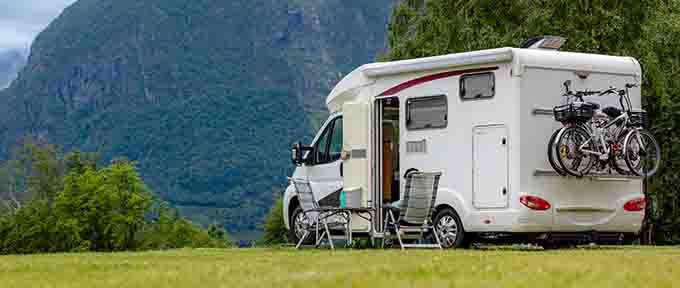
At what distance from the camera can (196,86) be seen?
166 metres

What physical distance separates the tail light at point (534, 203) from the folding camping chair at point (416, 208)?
1032 millimetres

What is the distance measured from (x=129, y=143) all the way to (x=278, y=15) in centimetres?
3746

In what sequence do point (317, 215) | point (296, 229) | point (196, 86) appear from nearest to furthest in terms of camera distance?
1. point (317, 215)
2. point (296, 229)
3. point (196, 86)

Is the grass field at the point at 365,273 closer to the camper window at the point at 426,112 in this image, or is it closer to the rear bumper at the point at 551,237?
the rear bumper at the point at 551,237

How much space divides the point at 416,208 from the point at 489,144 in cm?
117

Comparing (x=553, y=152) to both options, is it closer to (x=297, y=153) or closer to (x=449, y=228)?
(x=449, y=228)

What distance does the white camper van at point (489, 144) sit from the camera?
13.8 meters

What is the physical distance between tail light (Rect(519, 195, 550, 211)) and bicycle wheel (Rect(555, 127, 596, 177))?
43cm

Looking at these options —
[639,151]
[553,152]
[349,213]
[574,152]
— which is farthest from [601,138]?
[349,213]

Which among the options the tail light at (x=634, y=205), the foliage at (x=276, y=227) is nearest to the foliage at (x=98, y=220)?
the foliage at (x=276, y=227)

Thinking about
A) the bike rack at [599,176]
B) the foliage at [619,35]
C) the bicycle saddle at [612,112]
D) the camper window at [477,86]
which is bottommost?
the bike rack at [599,176]

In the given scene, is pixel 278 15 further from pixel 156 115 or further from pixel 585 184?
pixel 585 184

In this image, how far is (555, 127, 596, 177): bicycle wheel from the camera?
13.6 meters

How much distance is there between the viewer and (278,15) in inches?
7205
